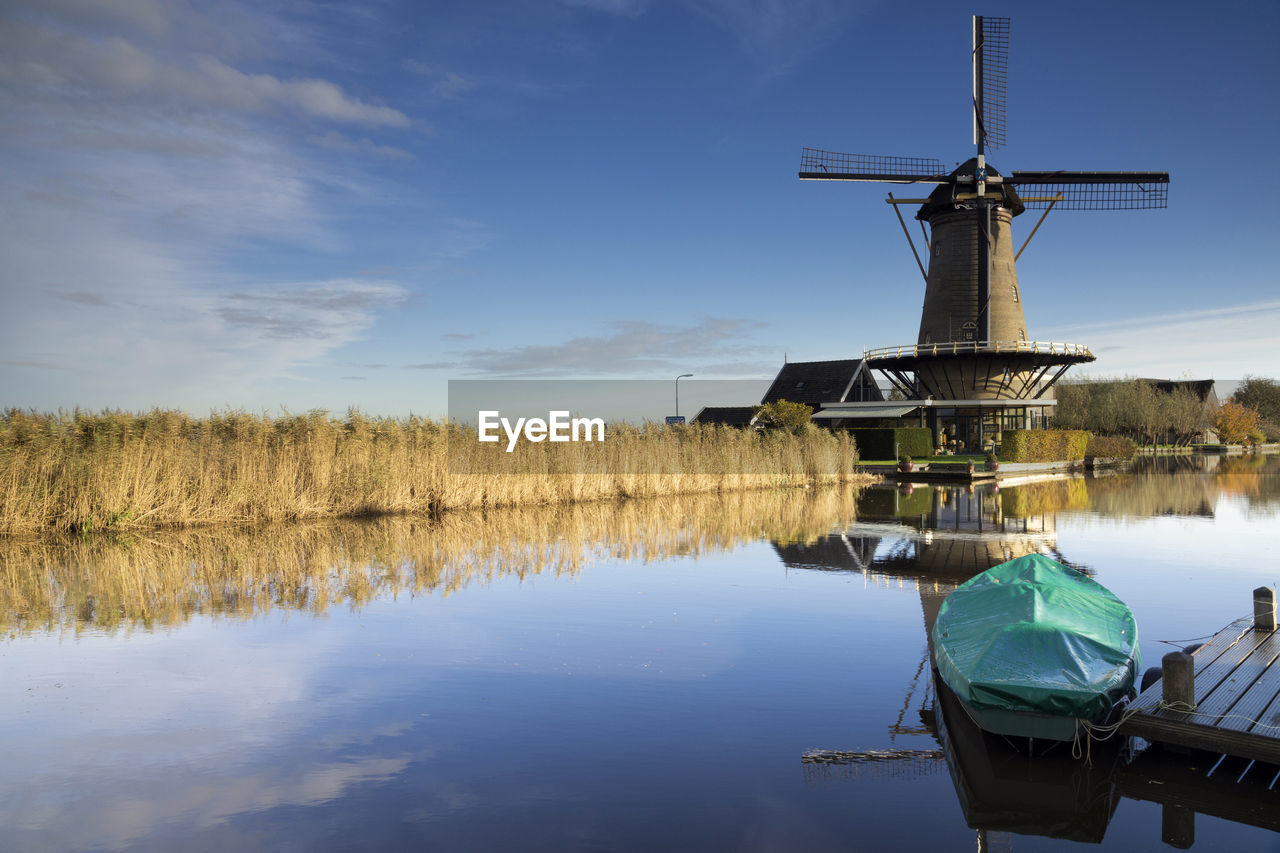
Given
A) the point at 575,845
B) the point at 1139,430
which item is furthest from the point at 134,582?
the point at 1139,430

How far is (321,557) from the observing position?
1229 centimetres

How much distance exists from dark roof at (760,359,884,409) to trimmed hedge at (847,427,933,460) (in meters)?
6.24

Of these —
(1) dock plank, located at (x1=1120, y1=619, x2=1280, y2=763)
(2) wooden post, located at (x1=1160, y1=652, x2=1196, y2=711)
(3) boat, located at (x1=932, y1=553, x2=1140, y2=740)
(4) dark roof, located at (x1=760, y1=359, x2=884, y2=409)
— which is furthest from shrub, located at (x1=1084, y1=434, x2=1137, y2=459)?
(2) wooden post, located at (x1=1160, y1=652, x2=1196, y2=711)

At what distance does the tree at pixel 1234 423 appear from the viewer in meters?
70.8

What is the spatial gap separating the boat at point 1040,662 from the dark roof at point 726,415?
41.1 metres

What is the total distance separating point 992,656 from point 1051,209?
35604mm

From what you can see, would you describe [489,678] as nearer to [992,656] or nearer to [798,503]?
[992,656]

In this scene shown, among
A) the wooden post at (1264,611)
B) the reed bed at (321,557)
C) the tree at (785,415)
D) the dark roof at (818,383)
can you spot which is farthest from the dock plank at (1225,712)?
the dark roof at (818,383)

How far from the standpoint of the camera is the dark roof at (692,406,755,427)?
159ft

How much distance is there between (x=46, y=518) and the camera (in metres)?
Result: 14.4

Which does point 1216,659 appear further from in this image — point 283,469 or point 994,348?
point 994,348

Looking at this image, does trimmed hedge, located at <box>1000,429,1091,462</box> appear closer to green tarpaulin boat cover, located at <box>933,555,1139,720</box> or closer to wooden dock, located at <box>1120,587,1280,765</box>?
wooden dock, located at <box>1120,587,1280,765</box>

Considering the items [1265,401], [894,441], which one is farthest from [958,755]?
[1265,401]

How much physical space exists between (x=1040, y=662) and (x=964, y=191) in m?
33.7
